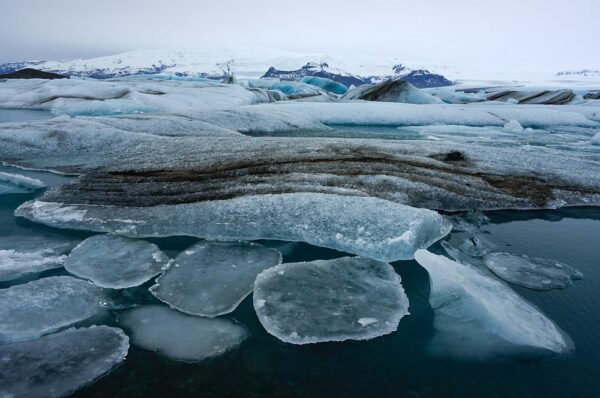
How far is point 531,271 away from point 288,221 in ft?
7.40

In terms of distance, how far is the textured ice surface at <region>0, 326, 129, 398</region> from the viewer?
6.41 ft

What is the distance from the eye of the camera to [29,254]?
11.0 ft

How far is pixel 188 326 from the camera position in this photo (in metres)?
2.49

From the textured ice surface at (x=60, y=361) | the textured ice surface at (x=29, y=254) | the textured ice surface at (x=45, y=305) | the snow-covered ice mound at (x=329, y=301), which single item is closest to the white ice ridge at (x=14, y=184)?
the textured ice surface at (x=29, y=254)

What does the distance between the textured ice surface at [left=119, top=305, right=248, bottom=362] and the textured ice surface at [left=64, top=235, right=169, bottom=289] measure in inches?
18.2

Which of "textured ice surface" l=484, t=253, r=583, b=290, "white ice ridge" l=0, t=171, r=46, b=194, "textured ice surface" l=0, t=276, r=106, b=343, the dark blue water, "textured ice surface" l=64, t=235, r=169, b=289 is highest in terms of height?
"textured ice surface" l=484, t=253, r=583, b=290

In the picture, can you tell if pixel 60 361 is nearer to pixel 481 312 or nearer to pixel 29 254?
pixel 29 254

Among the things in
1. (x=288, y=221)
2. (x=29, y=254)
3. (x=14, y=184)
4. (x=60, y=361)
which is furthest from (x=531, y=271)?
(x=14, y=184)

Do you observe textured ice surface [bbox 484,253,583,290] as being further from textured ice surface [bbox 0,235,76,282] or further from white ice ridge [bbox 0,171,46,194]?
white ice ridge [bbox 0,171,46,194]

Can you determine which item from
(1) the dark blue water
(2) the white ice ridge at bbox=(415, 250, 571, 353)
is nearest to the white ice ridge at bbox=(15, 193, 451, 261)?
(2) the white ice ridge at bbox=(415, 250, 571, 353)

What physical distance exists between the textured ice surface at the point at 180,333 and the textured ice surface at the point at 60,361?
0.14 metres

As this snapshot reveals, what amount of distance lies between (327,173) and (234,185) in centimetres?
131

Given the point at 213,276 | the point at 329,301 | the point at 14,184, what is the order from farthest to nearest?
the point at 14,184 < the point at 213,276 < the point at 329,301

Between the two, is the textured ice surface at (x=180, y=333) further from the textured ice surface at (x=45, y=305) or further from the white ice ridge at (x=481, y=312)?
the white ice ridge at (x=481, y=312)
